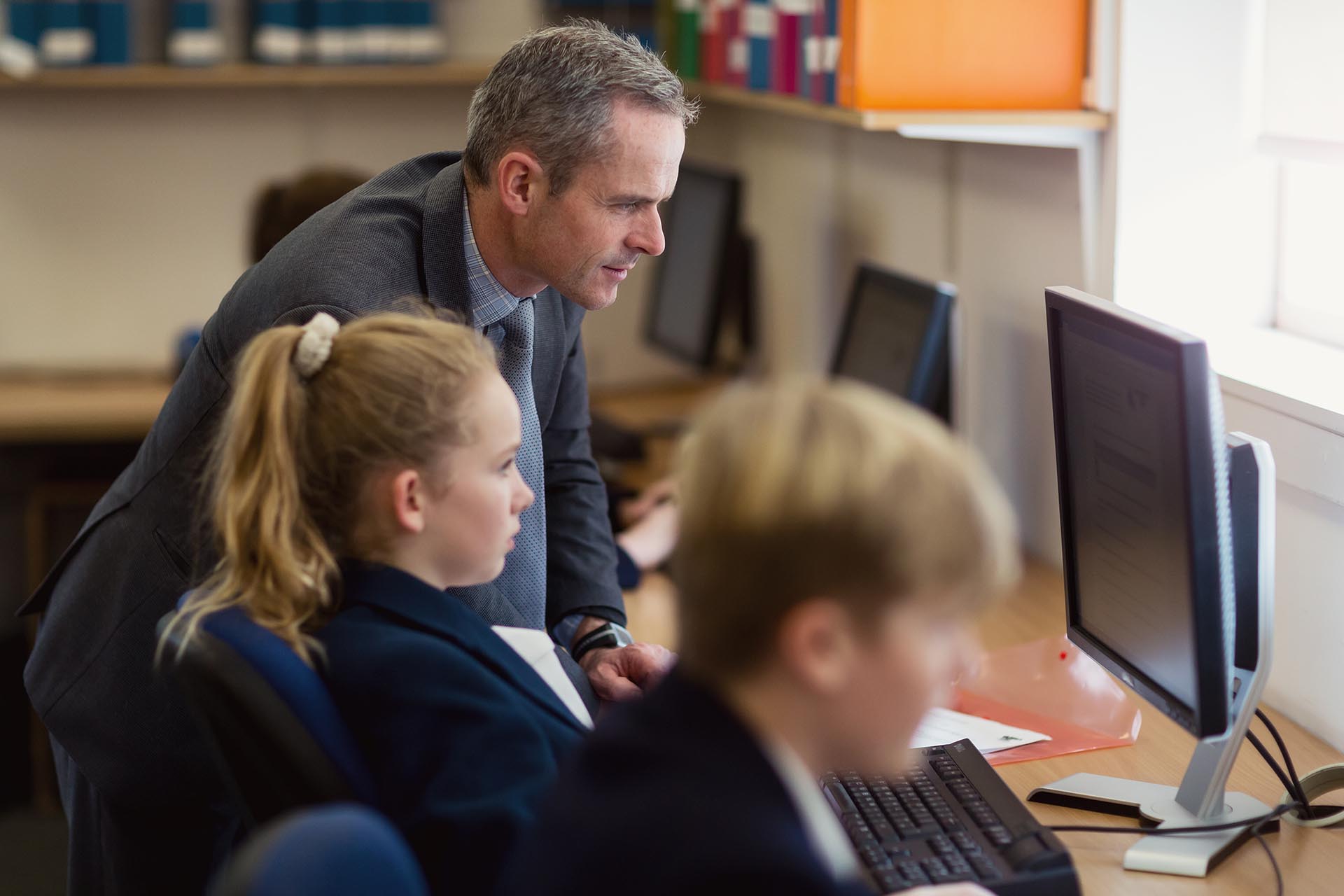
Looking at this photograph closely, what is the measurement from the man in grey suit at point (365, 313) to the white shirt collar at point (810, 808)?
65cm

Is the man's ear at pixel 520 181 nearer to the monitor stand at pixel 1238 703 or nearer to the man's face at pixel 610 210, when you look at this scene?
the man's face at pixel 610 210

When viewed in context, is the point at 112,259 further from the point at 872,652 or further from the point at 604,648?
the point at 872,652

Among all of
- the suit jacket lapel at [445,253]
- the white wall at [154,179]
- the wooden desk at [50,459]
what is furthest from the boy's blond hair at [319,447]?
the white wall at [154,179]

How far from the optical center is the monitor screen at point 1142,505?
3.50ft

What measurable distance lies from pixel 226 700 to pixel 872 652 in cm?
48

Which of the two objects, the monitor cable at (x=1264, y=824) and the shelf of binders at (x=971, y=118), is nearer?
the monitor cable at (x=1264, y=824)

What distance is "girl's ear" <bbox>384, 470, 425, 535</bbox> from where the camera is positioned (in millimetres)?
1121

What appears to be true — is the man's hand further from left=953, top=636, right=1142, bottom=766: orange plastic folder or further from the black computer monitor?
the black computer monitor

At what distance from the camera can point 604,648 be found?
5.27 ft

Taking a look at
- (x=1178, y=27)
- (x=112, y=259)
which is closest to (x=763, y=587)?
(x=1178, y=27)

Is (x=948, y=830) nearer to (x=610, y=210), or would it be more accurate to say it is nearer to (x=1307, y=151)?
(x=610, y=210)

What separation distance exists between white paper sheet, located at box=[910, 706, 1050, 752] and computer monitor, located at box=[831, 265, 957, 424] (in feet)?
2.57

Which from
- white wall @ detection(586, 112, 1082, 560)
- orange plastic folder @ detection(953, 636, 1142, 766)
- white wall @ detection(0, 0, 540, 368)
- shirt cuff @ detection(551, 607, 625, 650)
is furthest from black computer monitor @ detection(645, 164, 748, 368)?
orange plastic folder @ detection(953, 636, 1142, 766)

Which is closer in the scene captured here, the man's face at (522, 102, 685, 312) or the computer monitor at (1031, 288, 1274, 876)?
the computer monitor at (1031, 288, 1274, 876)
